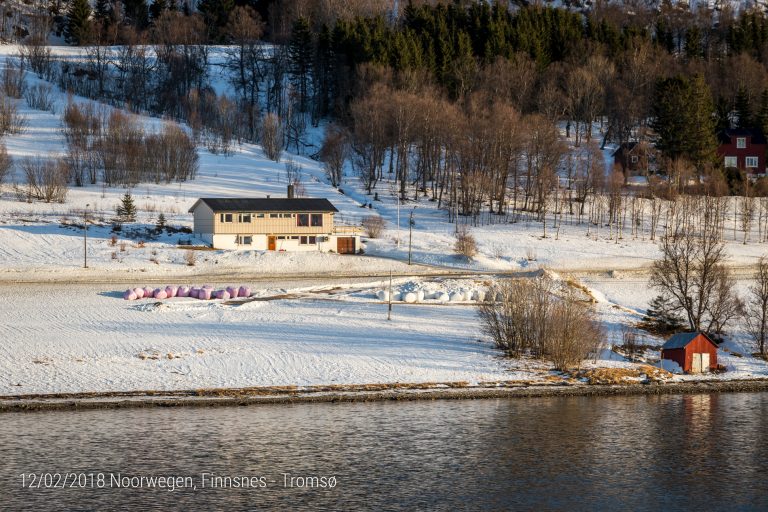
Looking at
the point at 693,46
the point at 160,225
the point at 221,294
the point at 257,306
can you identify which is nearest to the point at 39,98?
the point at 160,225

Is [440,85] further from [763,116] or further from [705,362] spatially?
[705,362]

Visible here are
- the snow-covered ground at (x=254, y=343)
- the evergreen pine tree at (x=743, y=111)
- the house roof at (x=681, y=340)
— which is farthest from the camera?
the evergreen pine tree at (x=743, y=111)

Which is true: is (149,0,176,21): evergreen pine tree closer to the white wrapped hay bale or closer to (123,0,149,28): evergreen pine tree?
(123,0,149,28): evergreen pine tree

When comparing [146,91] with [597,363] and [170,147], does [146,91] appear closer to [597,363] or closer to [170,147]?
[170,147]

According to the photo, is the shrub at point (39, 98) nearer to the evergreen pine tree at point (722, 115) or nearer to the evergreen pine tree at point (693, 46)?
the evergreen pine tree at point (722, 115)

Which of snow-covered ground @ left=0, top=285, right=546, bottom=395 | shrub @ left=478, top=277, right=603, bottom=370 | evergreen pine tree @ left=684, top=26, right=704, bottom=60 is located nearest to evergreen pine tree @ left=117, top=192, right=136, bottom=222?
snow-covered ground @ left=0, top=285, right=546, bottom=395

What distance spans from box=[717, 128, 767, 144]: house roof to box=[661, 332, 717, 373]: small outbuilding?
2428 inches

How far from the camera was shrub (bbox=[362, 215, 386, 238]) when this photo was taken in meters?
74.1

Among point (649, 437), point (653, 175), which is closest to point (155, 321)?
point (649, 437)

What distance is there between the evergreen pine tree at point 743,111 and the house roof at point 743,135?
4479 millimetres

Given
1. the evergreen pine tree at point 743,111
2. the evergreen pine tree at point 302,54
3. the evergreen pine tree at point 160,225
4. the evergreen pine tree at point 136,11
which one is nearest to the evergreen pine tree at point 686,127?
the evergreen pine tree at point 743,111

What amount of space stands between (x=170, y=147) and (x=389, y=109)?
22.8 meters

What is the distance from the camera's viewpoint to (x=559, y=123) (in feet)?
384

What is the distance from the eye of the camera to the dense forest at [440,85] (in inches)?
3541
